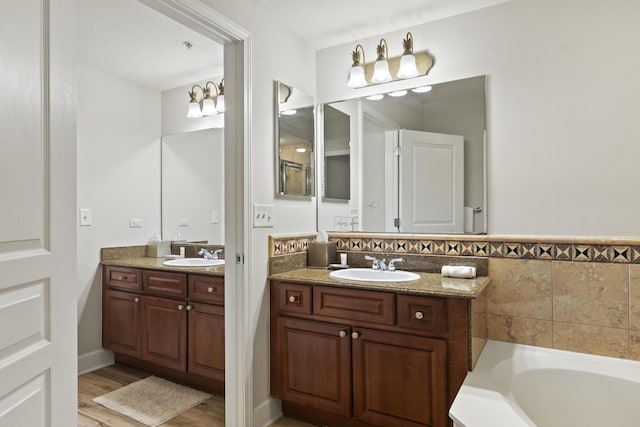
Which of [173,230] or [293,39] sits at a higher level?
[293,39]

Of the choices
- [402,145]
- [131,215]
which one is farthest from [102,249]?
[402,145]

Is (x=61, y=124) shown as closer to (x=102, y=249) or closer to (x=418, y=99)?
(x=418, y=99)

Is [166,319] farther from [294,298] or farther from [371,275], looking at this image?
[371,275]

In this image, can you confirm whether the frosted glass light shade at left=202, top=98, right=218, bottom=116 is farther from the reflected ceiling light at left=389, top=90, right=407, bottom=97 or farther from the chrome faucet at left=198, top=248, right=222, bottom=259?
the reflected ceiling light at left=389, top=90, right=407, bottom=97

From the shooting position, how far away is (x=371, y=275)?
2.29 m

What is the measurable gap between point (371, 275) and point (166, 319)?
147 cm

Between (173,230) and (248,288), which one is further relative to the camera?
(173,230)

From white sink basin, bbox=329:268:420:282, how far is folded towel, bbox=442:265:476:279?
0.50ft

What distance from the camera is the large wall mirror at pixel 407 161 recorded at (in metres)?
2.21

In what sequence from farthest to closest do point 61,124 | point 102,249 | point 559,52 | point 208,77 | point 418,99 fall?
1. point 208,77
2. point 102,249
3. point 418,99
4. point 559,52
5. point 61,124

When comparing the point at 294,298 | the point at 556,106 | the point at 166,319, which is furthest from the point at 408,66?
the point at 166,319

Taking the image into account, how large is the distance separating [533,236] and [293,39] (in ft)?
6.04

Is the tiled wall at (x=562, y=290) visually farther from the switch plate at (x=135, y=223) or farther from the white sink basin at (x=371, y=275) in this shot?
the switch plate at (x=135, y=223)

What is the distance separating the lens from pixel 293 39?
8.10ft
